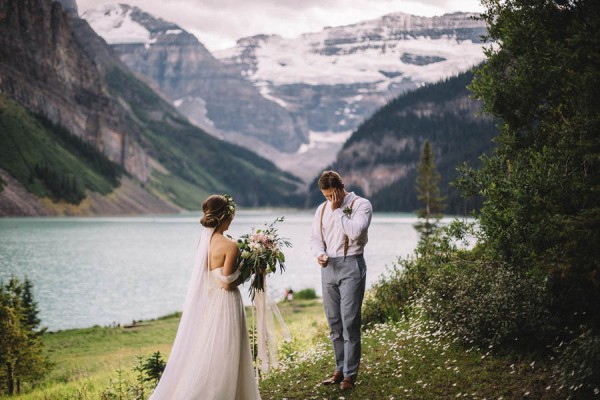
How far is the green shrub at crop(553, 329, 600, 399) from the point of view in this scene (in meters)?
8.19

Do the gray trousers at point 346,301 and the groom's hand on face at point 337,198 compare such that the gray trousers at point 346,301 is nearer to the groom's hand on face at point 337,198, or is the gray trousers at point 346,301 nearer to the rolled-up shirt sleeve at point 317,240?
the rolled-up shirt sleeve at point 317,240

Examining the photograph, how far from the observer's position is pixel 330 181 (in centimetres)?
1055

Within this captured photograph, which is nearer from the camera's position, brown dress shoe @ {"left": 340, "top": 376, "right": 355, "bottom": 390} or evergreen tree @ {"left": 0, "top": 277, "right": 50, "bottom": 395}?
brown dress shoe @ {"left": 340, "top": 376, "right": 355, "bottom": 390}

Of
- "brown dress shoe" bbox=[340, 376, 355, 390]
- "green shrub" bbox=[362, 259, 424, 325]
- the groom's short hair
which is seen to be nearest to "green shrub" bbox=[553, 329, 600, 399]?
"brown dress shoe" bbox=[340, 376, 355, 390]

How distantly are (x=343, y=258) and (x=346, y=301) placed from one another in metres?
0.70

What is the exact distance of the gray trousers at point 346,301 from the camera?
34.2 ft

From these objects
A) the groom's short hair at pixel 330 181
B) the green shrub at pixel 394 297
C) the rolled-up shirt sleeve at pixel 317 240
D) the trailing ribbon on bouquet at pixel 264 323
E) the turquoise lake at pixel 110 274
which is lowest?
the turquoise lake at pixel 110 274

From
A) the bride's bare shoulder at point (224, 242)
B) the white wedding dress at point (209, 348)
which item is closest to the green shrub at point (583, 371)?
the white wedding dress at point (209, 348)

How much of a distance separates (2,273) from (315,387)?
185 feet

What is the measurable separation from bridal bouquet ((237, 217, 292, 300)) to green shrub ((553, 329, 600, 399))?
450cm

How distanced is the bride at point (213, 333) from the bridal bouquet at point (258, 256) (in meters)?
0.61

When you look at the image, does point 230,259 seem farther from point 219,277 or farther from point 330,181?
point 330,181

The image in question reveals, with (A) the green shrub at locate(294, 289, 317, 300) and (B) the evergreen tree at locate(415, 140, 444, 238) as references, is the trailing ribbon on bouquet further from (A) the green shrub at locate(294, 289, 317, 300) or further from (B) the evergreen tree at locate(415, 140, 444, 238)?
(B) the evergreen tree at locate(415, 140, 444, 238)

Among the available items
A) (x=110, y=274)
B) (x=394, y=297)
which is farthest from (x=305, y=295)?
(x=394, y=297)
